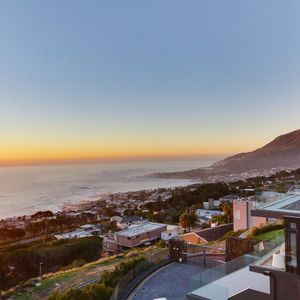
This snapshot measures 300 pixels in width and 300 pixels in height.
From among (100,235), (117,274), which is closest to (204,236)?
(117,274)

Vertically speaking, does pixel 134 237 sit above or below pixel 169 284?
below

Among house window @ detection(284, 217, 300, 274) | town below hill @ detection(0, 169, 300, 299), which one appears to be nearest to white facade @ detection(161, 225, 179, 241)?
town below hill @ detection(0, 169, 300, 299)

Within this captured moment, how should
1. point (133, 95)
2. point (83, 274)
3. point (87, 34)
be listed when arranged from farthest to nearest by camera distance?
1. point (133, 95)
2. point (87, 34)
3. point (83, 274)

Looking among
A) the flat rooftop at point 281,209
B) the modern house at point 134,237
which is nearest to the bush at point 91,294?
the flat rooftop at point 281,209

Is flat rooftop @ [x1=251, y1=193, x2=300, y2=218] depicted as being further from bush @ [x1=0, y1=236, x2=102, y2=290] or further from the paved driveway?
bush @ [x1=0, y1=236, x2=102, y2=290]

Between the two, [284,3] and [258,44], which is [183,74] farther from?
[284,3]

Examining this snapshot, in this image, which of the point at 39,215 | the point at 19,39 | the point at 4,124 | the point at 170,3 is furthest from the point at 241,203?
→ the point at 39,215

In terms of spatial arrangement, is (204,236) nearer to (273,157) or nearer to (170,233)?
(170,233)
